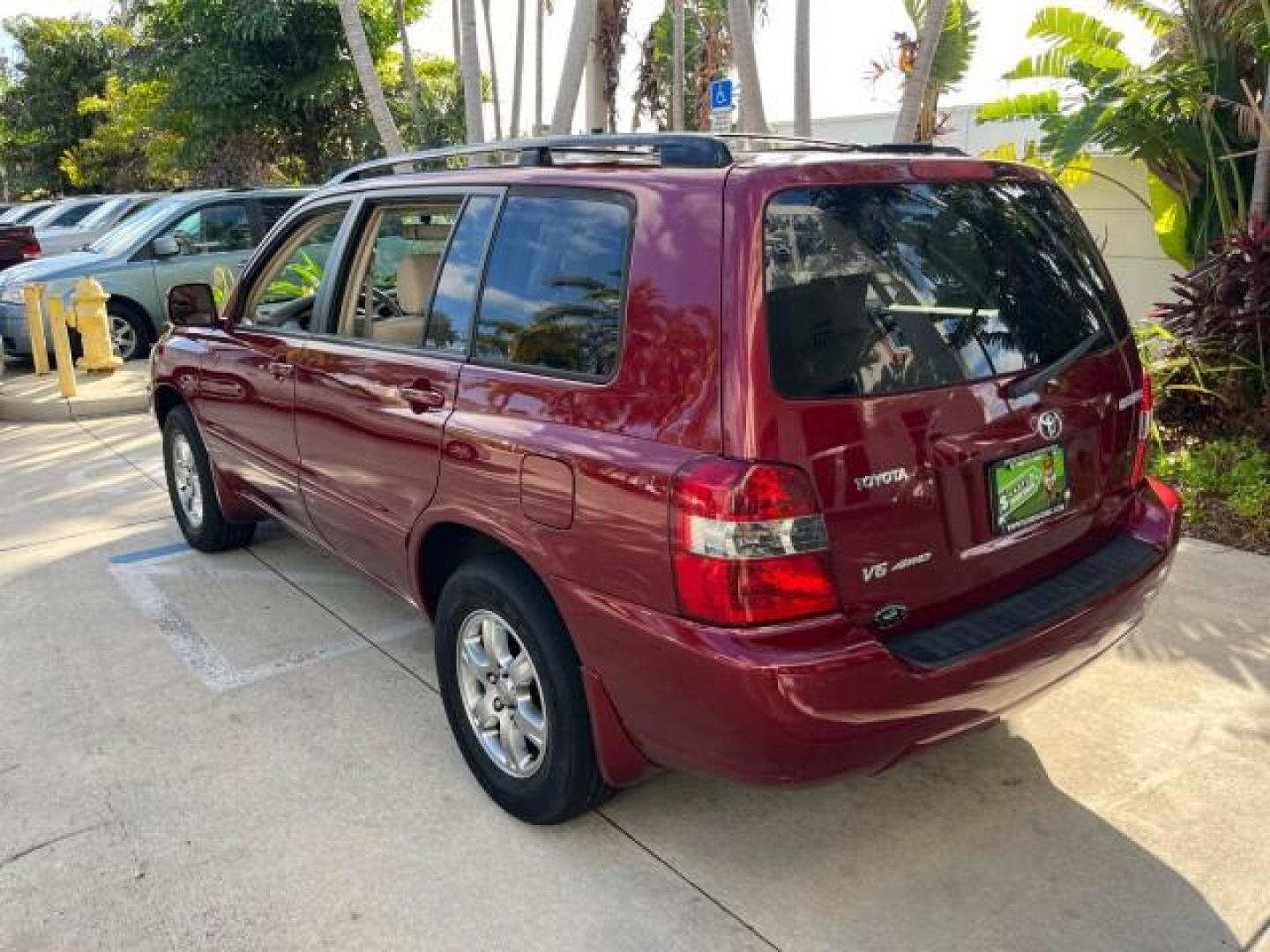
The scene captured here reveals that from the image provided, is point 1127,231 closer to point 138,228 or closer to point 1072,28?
point 1072,28

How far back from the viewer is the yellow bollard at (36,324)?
962 centimetres

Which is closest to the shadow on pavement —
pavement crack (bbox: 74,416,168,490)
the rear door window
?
the rear door window

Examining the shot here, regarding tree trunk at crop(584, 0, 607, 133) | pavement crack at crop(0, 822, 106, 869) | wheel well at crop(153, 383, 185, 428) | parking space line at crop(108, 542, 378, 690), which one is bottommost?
pavement crack at crop(0, 822, 106, 869)

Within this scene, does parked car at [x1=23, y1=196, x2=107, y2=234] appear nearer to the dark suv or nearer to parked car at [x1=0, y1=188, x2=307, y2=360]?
parked car at [x1=0, y1=188, x2=307, y2=360]

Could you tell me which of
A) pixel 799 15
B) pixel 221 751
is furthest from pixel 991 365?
pixel 799 15

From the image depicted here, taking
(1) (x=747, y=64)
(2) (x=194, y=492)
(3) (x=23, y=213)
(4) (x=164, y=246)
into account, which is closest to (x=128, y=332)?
(4) (x=164, y=246)

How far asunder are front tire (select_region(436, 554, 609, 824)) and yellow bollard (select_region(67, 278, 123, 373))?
25.9 ft

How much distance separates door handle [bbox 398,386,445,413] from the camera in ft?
10.1

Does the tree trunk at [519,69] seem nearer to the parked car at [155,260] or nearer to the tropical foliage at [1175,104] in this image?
the parked car at [155,260]

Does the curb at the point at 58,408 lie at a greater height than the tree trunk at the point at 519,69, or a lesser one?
lesser

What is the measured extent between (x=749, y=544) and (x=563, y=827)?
3.96 ft

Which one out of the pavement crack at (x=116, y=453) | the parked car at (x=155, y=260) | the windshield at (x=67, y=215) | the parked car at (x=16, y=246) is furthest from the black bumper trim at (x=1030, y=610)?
the windshield at (x=67, y=215)

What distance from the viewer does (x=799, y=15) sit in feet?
29.0

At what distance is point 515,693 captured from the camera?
295 cm
